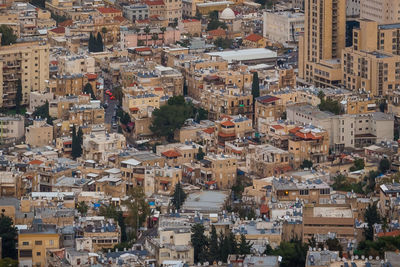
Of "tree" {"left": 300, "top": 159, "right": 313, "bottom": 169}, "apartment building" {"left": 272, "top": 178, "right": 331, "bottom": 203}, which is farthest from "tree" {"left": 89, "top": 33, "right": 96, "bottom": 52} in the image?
"apartment building" {"left": 272, "top": 178, "right": 331, "bottom": 203}

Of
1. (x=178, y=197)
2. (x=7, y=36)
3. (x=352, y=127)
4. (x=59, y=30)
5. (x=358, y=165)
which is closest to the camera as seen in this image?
(x=178, y=197)

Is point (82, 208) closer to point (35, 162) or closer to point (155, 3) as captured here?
point (35, 162)

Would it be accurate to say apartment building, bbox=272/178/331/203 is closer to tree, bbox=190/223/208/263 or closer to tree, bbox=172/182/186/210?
tree, bbox=172/182/186/210

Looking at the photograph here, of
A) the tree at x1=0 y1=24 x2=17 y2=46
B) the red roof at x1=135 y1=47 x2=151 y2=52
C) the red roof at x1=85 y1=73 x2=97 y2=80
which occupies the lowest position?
the red roof at x1=85 y1=73 x2=97 y2=80

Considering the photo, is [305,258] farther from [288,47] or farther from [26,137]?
[288,47]

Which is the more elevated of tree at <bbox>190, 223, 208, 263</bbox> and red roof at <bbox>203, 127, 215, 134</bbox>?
red roof at <bbox>203, 127, 215, 134</bbox>

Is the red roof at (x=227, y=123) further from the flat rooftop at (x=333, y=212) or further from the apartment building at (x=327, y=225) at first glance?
the apartment building at (x=327, y=225)

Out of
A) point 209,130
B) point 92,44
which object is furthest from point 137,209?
point 92,44
